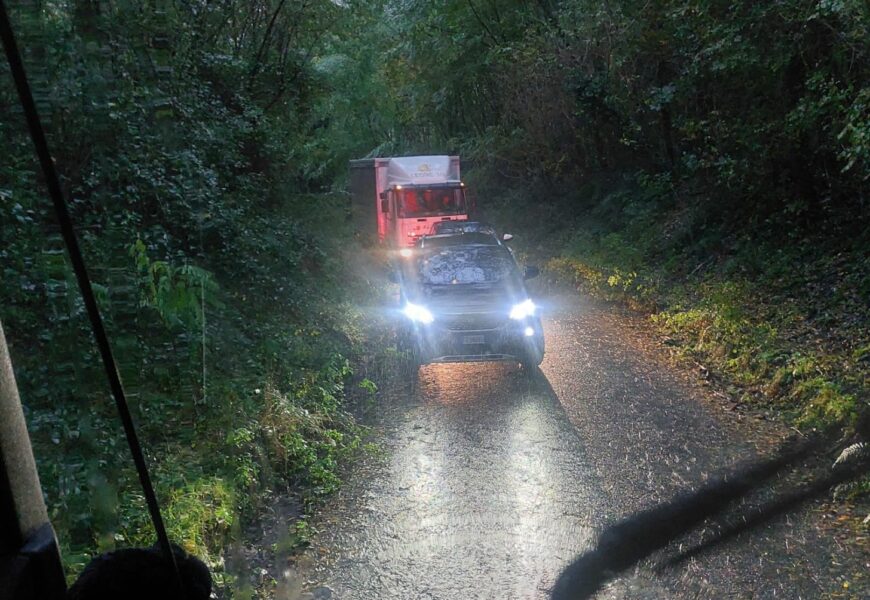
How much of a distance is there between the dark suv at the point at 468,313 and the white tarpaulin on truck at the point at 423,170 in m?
10.6

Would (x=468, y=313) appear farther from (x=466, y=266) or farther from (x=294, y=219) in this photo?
(x=294, y=219)

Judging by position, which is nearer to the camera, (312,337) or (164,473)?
(164,473)

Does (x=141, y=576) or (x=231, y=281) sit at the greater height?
(x=141, y=576)

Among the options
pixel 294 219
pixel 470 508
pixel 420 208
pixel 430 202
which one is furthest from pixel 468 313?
pixel 430 202

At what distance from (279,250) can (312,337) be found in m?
2.18

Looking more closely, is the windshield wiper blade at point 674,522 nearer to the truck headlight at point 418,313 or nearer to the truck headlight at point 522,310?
the truck headlight at point 522,310

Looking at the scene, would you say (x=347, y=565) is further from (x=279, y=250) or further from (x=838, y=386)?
(x=279, y=250)

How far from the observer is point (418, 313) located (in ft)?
32.2

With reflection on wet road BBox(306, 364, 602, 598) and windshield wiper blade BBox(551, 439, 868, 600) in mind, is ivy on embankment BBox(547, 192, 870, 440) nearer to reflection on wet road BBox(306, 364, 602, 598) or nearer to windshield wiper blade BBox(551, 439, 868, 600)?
windshield wiper blade BBox(551, 439, 868, 600)

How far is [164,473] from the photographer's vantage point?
5.61m

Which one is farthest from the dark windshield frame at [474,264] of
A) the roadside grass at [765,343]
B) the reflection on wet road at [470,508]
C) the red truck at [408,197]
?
the red truck at [408,197]

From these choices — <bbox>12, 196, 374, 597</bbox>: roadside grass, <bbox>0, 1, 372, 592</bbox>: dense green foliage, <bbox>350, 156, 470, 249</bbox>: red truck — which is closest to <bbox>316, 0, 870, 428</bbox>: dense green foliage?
<bbox>350, 156, 470, 249</bbox>: red truck

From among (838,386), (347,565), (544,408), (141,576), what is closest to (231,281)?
(544,408)

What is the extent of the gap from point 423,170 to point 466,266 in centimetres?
1096
